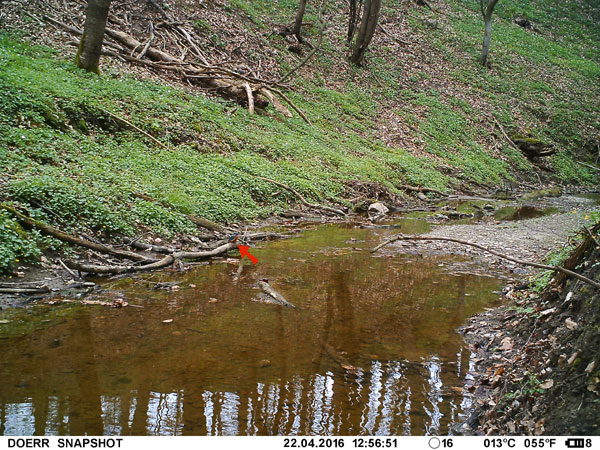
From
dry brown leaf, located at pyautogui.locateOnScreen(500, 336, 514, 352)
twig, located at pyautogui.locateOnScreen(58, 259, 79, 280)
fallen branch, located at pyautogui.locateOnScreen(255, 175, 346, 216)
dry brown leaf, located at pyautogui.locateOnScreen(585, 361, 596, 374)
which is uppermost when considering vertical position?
fallen branch, located at pyautogui.locateOnScreen(255, 175, 346, 216)

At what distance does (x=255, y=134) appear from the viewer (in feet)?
47.0

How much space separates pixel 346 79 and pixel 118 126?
1528 cm

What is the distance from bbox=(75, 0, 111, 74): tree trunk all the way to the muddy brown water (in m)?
8.74

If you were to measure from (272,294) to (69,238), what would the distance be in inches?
122

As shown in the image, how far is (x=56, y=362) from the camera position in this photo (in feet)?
13.1

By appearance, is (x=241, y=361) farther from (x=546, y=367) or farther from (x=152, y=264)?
(x=152, y=264)

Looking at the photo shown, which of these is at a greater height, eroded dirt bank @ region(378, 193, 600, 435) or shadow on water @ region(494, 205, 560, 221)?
shadow on water @ region(494, 205, 560, 221)

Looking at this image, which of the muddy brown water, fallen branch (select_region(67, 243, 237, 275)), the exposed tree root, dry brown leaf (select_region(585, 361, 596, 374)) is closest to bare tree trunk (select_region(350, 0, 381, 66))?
the exposed tree root

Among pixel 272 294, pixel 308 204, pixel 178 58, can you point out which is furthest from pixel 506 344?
pixel 178 58

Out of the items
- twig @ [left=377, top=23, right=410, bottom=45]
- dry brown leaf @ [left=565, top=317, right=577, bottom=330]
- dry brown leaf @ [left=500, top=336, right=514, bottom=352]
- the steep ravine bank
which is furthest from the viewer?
twig @ [left=377, top=23, right=410, bottom=45]

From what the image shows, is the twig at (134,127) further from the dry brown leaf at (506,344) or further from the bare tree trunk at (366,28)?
the bare tree trunk at (366,28)

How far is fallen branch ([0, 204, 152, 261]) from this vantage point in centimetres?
617

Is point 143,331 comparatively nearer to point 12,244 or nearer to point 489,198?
point 12,244

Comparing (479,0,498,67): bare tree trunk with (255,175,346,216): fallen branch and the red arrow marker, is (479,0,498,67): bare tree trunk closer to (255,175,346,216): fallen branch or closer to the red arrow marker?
(255,175,346,216): fallen branch
